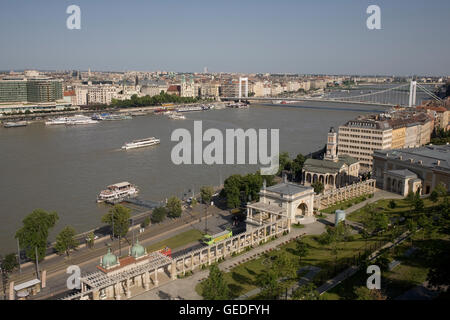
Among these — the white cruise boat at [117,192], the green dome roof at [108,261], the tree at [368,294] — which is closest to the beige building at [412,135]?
the white cruise boat at [117,192]

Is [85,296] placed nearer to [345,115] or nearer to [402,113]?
[402,113]

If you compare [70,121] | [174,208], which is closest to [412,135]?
[174,208]

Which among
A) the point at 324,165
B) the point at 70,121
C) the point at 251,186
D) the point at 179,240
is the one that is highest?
the point at 70,121

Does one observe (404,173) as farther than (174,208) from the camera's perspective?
Yes

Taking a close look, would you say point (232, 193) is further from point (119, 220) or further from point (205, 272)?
point (205, 272)

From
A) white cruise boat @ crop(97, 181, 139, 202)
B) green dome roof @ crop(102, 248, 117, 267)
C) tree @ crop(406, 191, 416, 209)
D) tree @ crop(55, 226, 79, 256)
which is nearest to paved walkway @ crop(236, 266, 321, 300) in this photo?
green dome roof @ crop(102, 248, 117, 267)

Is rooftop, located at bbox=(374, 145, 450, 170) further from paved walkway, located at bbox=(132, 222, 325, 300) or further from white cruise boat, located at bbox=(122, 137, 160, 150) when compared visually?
white cruise boat, located at bbox=(122, 137, 160, 150)
